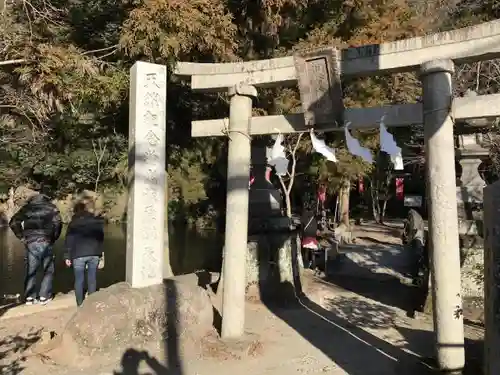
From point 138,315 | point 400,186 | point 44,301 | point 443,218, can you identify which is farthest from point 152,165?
point 400,186

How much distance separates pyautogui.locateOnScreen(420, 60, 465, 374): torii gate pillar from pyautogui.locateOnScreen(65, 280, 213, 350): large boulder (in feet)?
8.37

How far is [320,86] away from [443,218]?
1.85 m

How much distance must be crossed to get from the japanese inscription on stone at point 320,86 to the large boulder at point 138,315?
243 cm

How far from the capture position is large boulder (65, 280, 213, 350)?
482 centimetres

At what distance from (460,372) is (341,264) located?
24.4 feet

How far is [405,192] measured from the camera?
2686 centimetres

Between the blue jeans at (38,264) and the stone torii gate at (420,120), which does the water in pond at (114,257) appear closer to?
the blue jeans at (38,264)

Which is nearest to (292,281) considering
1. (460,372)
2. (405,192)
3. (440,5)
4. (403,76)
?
(460,372)

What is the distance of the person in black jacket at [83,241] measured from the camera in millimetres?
5988

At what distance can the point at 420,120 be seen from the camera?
4.78m

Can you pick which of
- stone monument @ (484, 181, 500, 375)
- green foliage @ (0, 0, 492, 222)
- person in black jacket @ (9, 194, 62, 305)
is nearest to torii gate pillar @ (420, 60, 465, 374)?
stone monument @ (484, 181, 500, 375)

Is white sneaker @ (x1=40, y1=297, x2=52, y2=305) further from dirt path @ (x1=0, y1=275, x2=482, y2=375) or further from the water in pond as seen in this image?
the water in pond

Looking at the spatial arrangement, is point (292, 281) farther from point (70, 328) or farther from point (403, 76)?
point (403, 76)

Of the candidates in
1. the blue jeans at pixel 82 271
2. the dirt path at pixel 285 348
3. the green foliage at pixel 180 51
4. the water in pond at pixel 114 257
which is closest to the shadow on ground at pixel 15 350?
the dirt path at pixel 285 348
